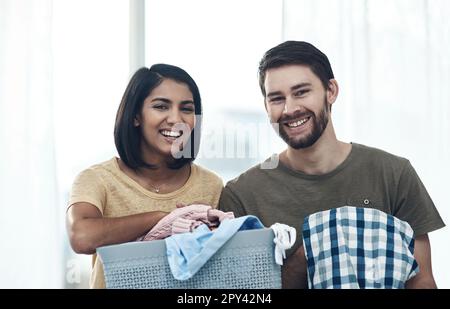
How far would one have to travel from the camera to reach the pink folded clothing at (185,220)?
1.39m

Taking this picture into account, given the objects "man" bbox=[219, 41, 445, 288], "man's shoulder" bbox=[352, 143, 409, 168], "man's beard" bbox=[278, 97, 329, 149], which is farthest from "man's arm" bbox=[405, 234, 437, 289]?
"man's beard" bbox=[278, 97, 329, 149]

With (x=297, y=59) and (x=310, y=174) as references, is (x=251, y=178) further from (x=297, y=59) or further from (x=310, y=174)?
(x=297, y=59)

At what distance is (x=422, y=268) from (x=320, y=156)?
1.26 feet

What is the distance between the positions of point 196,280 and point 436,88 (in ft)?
3.60

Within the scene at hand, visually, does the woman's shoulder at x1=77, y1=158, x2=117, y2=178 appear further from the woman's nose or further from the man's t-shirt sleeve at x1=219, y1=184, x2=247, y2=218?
the man's t-shirt sleeve at x1=219, y1=184, x2=247, y2=218

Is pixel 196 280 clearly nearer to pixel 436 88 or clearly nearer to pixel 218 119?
pixel 218 119

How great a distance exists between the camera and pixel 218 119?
1.95 meters

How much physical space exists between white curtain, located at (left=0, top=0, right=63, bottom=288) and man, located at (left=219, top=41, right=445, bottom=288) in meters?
0.65

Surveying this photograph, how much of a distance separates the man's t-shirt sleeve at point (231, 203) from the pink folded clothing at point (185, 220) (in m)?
0.19

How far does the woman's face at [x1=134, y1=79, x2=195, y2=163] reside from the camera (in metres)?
1.62

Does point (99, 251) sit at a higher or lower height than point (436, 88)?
lower

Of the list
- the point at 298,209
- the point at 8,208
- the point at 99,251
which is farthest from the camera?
the point at 8,208
